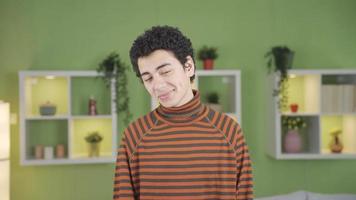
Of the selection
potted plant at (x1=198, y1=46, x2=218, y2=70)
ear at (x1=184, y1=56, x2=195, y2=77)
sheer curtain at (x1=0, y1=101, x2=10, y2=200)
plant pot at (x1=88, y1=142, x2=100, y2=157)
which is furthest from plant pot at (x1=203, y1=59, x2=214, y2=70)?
ear at (x1=184, y1=56, x2=195, y2=77)

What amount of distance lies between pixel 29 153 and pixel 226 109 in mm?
1729

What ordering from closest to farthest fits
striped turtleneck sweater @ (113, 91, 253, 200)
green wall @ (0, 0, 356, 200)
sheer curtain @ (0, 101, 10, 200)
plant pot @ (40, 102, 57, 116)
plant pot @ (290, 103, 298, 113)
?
striped turtleneck sweater @ (113, 91, 253, 200) < sheer curtain @ (0, 101, 10, 200) < plant pot @ (40, 102, 57, 116) < plant pot @ (290, 103, 298, 113) < green wall @ (0, 0, 356, 200)

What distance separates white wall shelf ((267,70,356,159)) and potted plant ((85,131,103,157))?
4.85 feet

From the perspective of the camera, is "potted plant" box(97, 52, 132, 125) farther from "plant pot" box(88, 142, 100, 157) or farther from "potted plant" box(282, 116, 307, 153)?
"potted plant" box(282, 116, 307, 153)

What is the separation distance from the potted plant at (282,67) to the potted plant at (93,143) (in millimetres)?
1526

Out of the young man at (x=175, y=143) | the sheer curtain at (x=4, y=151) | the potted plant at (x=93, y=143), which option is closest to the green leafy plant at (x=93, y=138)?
the potted plant at (x=93, y=143)

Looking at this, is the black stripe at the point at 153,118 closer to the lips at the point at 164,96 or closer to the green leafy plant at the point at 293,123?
the lips at the point at 164,96

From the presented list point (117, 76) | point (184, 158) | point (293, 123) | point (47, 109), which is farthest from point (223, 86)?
point (184, 158)

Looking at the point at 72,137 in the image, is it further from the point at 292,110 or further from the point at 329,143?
the point at 329,143

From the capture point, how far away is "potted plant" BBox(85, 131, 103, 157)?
4.00 m

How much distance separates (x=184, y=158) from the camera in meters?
1.00

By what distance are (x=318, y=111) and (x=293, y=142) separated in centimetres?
33

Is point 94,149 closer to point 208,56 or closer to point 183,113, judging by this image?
point 208,56

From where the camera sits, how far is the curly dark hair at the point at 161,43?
3.42 feet
